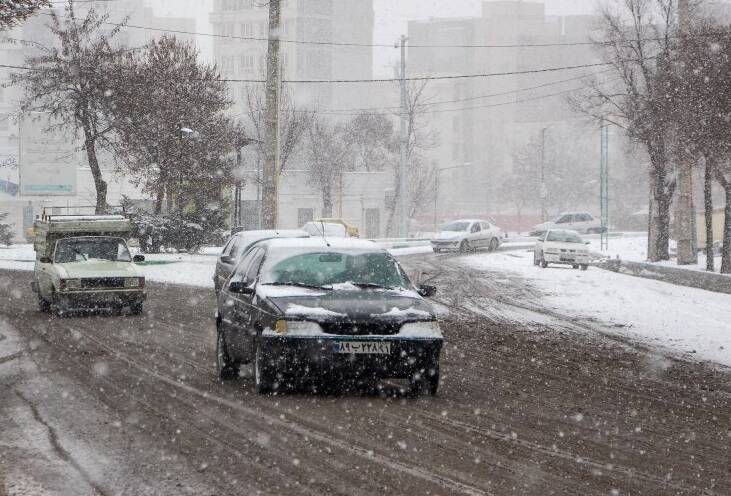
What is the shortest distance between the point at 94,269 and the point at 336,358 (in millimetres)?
10765

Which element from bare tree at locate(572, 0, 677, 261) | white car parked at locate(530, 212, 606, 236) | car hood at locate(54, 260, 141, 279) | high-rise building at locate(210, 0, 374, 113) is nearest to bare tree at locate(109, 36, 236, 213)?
bare tree at locate(572, 0, 677, 261)

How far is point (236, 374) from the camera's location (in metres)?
11.2

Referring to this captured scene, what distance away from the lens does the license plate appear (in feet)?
31.0

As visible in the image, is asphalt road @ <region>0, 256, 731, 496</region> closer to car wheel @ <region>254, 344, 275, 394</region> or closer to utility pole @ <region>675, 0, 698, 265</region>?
car wheel @ <region>254, 344, 275, 394</region>

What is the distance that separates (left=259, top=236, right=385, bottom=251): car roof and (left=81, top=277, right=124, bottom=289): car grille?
8224 mm

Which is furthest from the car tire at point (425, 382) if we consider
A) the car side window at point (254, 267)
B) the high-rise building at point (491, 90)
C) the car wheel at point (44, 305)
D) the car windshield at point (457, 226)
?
the high-rise building at point (491, 90)

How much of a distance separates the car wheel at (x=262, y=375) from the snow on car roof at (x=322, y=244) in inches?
63.6

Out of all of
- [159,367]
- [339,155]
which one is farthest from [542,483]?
[339,155]

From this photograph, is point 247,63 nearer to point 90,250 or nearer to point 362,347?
point 90,250

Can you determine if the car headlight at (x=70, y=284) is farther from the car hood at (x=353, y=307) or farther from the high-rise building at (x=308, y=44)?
the high-rise building at (x=308, y=44)

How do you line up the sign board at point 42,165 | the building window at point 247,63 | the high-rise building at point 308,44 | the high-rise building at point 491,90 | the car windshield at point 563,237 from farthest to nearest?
the high-rise building at point 491,90 < the building window at point 247,63 < the high-rise building at point 308,44 < the sign board at point 42,165 < the car windshield at point 563,237

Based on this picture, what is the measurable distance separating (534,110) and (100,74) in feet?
404

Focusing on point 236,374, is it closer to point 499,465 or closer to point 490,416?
point 490,416

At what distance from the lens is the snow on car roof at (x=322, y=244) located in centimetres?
1102
